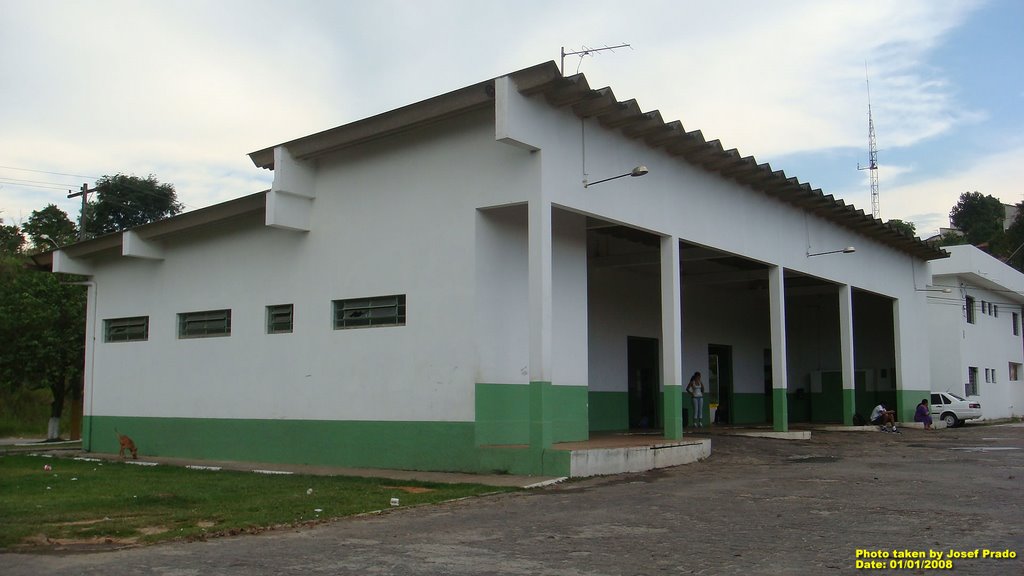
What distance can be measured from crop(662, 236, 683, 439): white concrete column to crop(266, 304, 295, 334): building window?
25.8 feet

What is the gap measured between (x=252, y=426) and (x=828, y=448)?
13.4 metres

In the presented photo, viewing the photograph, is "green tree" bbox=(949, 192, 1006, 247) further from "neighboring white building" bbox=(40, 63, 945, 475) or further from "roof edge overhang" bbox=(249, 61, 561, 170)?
"roof edge overhang" bbox=(249, 61, 561, 170)

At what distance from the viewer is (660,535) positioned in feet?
30.0

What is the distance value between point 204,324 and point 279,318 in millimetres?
2792

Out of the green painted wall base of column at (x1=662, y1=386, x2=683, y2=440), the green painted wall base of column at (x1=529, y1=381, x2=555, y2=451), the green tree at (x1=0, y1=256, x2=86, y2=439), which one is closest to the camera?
the green painted wall base of column at (x1=529, y1=381, x2=555, y2=451)

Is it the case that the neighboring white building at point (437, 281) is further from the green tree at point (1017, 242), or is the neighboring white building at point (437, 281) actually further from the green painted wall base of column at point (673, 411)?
the green tree at point (1017, 242)

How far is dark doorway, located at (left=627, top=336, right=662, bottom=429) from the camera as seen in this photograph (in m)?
25.8

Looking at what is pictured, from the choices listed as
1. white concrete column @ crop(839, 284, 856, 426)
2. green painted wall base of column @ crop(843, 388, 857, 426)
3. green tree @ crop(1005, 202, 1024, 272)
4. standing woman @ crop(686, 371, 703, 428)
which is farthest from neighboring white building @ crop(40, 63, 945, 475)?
green tree @ crop(1005, 202, 1024, 272)

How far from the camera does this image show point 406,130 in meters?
16.7

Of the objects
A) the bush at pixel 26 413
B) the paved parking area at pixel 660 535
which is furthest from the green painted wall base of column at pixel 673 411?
the bush at pixel 26 413

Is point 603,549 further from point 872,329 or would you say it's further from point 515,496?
point 872,329

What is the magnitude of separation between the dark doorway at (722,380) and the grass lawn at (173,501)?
60.9ft

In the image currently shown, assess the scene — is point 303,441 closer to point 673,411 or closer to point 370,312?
point 370,312

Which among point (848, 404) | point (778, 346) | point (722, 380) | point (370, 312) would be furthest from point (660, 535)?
point (722, 380)
